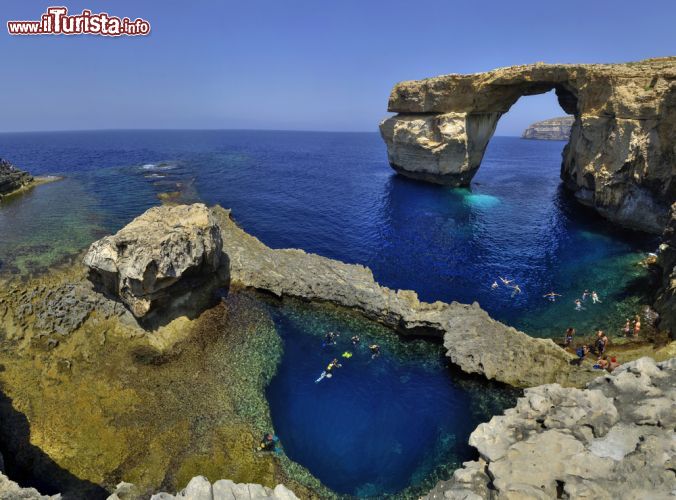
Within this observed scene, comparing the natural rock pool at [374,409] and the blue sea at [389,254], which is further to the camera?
the blue sea at [389,254]

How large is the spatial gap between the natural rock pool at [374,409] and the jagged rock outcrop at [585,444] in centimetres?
288

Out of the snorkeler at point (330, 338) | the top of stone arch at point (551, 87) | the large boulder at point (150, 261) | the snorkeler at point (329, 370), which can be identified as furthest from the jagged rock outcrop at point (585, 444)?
the top of stone arch at point (551, 87)

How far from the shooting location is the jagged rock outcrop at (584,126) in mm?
38875

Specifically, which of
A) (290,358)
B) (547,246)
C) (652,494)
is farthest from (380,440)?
(547,246)

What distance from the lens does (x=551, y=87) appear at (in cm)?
5797

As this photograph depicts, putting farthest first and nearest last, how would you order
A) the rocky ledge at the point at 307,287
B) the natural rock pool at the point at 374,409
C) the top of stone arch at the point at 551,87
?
the top of stone arch at the point at 551,87 → the rocky ledge at the point at 307,287 → the natural rock pool at the point at 374,409

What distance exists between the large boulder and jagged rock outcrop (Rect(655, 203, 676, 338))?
→ 3427 cm

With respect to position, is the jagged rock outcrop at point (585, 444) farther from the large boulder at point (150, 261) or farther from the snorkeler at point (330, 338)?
the large boulder at point (150, 261)

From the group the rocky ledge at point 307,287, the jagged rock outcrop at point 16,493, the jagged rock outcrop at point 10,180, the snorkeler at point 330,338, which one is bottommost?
the snorkeler at point 330,338

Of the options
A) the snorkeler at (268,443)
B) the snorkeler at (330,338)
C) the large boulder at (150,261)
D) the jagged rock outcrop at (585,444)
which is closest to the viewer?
the jagged rock outcrop at (585,444)

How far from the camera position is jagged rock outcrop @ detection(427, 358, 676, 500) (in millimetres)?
13258

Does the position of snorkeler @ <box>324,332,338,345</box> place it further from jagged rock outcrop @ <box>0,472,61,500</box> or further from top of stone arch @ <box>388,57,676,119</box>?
top of stone arch @ <box>388,57,676,119</box>

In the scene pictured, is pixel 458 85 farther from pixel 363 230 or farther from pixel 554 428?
pixel 554 428

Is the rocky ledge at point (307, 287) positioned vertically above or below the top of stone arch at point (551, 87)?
below
